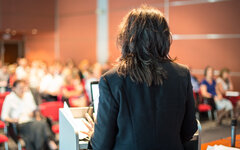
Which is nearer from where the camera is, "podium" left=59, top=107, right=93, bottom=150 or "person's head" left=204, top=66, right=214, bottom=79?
"podium" left=59, top=107, right=93, bottom=150

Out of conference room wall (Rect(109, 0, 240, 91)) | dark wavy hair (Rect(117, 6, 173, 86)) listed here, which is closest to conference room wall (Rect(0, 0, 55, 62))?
conference room wall (Rect(109, 0, 240, 91))

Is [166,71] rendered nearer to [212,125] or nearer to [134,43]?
[134,43]

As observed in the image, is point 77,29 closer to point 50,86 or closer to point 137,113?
point 50,86

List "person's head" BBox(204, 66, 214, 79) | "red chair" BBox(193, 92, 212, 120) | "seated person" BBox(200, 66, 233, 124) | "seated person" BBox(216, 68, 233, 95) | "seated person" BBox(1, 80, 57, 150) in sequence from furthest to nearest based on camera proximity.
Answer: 1. "seated person" BBox(216, 68, 233, 95)
2. "person's head" BBox(204, 66, 214, 79)
3. "seated person" BBox(200, 66, 233, 124)
4. "red chair" BBox(193, 92, 212, 120)
5. "seated person" BBox(1, 80, 57, 150)

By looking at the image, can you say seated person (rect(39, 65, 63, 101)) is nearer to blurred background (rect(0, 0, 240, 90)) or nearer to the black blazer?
blurred background (rect(0, 0, 240, 90))

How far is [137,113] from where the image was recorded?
1.48 metres

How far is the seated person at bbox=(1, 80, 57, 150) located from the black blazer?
3.18 meters

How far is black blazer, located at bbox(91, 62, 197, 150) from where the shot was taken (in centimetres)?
148

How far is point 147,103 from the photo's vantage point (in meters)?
1.49

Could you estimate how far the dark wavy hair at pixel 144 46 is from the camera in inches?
59.1

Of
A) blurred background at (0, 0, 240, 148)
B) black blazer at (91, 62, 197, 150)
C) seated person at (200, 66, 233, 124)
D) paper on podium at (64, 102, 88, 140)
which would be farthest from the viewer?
blurred background at (0, 0, 240, 148)

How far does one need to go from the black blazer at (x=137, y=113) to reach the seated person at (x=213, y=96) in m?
5.94

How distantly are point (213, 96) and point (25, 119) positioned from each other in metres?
4.57

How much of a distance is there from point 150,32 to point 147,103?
1.15 ft
